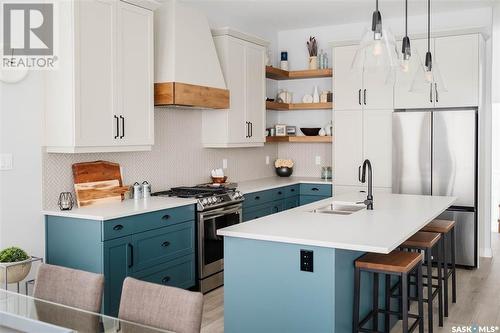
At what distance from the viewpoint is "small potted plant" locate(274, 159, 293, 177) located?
720 centimetres

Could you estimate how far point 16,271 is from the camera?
11.6ft

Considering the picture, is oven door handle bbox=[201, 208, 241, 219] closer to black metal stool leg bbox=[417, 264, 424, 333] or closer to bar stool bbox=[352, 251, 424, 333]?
bar stool bbox=[352, 251, 424, 333]

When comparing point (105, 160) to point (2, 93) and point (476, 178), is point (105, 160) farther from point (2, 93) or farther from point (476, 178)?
point (476, 178)

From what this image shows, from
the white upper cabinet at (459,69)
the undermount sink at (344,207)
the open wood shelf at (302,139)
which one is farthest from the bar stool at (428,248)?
the open wood shelf at (302,139)

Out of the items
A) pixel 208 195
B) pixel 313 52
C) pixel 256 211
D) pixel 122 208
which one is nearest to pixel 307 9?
pixel 313 52

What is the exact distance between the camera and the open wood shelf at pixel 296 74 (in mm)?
6762

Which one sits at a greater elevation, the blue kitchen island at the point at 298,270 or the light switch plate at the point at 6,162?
the light switch plate at the point at 6,162

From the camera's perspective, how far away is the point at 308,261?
9.75 feet

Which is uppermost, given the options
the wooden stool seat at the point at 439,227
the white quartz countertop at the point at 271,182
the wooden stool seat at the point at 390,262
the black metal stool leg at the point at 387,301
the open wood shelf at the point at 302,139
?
→ the open wood shelf at the point at 302,139

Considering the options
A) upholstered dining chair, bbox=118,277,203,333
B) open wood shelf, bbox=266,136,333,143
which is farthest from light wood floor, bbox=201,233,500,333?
open wood shelf, bbox=266,136,333,143

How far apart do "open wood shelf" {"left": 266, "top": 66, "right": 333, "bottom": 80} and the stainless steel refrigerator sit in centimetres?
128

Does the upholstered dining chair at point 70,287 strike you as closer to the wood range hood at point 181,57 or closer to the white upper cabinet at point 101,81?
the white upper cabinet at point 101,81

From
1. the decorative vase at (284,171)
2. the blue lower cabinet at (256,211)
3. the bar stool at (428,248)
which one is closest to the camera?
the bar stool at (428,248)

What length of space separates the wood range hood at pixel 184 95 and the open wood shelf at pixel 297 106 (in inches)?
60.1
